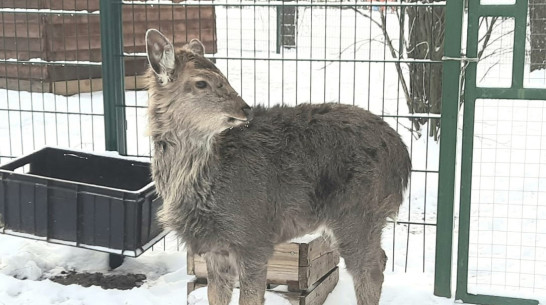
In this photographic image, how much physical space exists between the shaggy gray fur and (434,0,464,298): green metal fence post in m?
0.53

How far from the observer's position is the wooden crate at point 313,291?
4746 millimetres

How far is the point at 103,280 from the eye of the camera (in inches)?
214

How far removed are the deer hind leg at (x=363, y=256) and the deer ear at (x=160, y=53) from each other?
1.41 meters

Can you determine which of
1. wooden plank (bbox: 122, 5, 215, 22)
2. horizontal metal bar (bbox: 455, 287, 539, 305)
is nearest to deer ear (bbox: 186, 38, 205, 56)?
horizontal metal bar (bbox: 455, 287, 539, 305)

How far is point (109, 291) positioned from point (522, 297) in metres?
2.84

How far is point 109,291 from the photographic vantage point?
16.8 ft

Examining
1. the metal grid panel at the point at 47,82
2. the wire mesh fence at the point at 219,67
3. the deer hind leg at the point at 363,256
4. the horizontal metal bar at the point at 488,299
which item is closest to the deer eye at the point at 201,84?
the deer hind leg at the point at 363,256

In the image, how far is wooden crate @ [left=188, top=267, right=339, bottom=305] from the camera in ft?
15.6

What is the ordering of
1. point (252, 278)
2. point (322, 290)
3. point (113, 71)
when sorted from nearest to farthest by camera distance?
point (252, 278) → point (322, 290) → point (113, 71)

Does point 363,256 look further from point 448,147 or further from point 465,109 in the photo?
point 465,109

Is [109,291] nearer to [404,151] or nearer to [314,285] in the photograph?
[314,285]

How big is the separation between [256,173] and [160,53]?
87cm

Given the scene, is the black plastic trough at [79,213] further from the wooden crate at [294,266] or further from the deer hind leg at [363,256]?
the deer hind leg at [363,256]

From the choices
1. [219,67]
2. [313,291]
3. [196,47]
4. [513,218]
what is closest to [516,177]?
[513,218]
